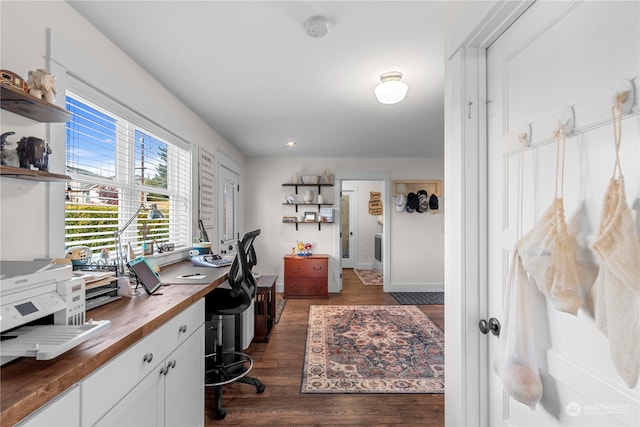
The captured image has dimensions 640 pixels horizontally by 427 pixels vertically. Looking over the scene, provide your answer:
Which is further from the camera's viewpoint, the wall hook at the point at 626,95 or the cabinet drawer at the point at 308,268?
the cabinet drawer at the point at 308,268

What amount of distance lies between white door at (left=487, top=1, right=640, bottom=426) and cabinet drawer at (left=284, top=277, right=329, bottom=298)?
3.73 metres

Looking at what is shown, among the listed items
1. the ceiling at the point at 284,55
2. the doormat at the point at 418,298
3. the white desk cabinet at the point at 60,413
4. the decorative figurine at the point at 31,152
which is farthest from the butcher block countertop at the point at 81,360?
the doormat at the point at 418,298

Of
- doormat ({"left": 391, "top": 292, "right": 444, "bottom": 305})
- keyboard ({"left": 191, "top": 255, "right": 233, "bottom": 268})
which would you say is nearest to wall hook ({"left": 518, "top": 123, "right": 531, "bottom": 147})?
keyboard ({"left": 191, "top": 255, "right": 233, "bottom": 268})

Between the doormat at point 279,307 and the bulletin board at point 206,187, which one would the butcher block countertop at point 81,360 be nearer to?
the bulletin board at point 206,187

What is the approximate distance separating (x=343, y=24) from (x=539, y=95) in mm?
1075

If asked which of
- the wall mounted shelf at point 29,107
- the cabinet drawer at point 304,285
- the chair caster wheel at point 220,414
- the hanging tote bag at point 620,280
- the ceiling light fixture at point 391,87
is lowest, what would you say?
the chair caster wheel at point 220,414

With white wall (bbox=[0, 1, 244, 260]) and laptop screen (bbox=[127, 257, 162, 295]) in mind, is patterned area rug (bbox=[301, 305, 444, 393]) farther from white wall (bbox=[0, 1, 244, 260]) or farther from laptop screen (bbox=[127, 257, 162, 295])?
white wall (bbox=[0, 1, 244, 260])

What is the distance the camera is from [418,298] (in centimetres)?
475

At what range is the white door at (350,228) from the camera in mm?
7438

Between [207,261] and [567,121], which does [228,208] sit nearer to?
[207,261]

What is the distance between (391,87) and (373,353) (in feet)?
7.54

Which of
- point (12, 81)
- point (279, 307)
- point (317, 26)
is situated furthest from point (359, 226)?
point (12, 81)

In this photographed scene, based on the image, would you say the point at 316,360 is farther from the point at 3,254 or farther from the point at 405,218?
the point at 405,218

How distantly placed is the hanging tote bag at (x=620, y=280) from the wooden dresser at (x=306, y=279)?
4.21 metres
